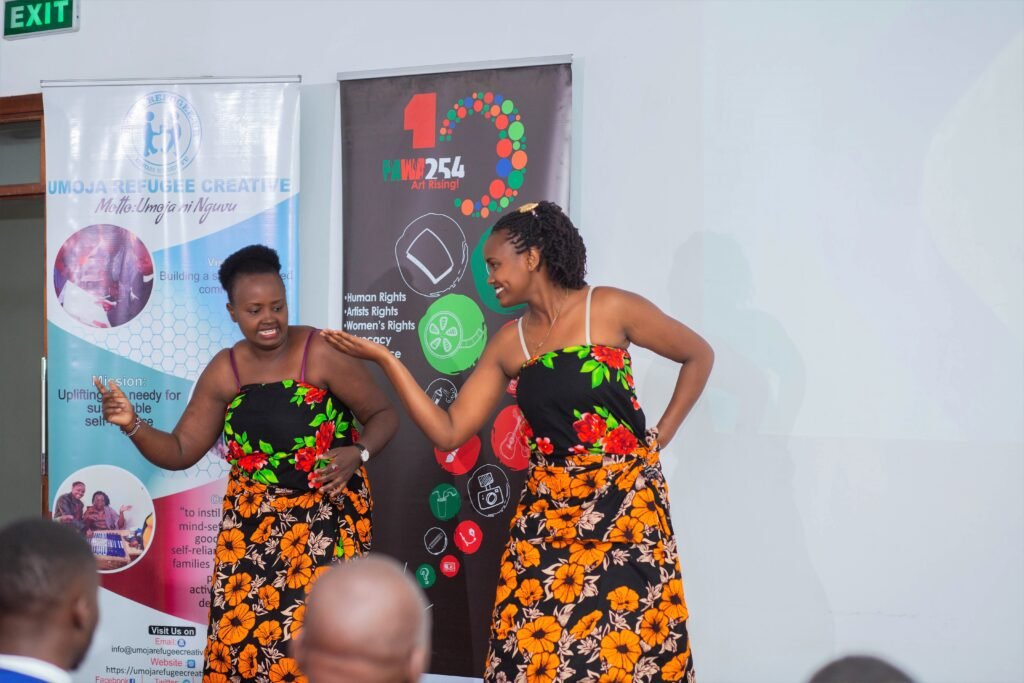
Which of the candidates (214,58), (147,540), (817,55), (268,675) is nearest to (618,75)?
(817,55)

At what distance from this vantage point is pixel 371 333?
159 inches

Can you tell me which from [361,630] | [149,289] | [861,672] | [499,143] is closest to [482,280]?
[499,143]

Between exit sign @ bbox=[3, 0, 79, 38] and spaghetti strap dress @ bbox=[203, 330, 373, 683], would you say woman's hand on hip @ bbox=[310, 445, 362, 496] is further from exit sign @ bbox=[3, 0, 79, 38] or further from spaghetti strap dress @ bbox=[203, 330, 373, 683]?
exit sign @ bbox=[3, 0, 79, 38]

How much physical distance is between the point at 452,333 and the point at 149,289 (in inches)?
54.5

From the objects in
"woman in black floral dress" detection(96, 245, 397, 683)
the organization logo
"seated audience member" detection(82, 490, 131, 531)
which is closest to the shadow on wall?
"woman in black floral dress" detection(96, 245, 397, 683)

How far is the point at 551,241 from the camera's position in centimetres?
281

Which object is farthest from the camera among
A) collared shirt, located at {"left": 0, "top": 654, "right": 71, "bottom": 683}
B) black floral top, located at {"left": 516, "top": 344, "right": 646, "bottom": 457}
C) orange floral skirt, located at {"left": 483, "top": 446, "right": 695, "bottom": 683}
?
black floral top, located at {"left": 516, "top": 344, "right": 646, "bottom": 457}

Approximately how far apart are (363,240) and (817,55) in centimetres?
193

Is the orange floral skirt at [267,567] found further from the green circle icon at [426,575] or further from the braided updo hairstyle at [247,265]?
the green circle icon at [426,575]

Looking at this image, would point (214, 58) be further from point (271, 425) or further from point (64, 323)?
point (271, 425)

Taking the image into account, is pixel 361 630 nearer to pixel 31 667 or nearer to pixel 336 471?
pixel 31 667

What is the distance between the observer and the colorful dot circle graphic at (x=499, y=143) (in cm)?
381

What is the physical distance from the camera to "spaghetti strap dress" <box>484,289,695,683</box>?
254 centimetres

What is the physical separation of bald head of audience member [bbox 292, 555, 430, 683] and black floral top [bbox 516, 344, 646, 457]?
141cm
